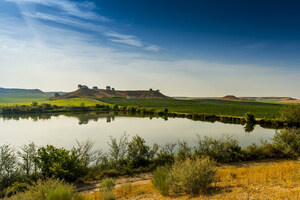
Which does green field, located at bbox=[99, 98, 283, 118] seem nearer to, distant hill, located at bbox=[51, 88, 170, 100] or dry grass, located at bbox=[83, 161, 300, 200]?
dry grass, located at bbox=[83, 161, 300, 200]

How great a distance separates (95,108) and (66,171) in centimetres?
7051

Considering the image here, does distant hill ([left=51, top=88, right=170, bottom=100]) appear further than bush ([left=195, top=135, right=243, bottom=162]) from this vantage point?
Yes

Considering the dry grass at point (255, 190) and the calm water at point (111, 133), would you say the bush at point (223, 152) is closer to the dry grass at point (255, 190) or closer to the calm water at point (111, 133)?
the dry grass at point (255, 190)

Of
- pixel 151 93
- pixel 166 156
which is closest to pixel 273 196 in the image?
pixel 166 156

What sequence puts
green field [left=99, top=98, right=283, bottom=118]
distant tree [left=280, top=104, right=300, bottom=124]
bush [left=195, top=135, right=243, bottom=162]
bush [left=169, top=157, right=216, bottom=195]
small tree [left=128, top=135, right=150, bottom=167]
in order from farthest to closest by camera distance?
green field [left=99, top=98, right=283, bottom=118] → distant tree [left=280, top=104, right=300, bottom=124] → bush [left=195, top=135, right=243, bottom=162] → small tree [left=128, top=135, right=150, bottom=167] → bush [left=169, top=157, right=216, bottom=195]

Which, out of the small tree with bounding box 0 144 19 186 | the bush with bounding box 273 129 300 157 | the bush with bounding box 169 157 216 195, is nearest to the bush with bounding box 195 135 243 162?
the bush with bounding box 273 129 300 157

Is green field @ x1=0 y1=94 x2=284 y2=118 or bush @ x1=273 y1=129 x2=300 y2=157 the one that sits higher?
green field @ x1=0 y1=94 x2=284 y2=118

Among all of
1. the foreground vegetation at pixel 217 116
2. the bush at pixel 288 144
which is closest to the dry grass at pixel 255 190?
the bush at pixel 288 144

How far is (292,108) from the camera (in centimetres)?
3653

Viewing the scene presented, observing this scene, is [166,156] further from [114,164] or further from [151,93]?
[151,93]

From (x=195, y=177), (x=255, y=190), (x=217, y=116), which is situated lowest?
(x=217, y=116)

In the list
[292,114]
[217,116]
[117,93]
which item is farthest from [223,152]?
[117,93]

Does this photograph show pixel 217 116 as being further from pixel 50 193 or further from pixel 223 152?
pixel 50 193

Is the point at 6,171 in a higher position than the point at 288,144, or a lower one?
lower
